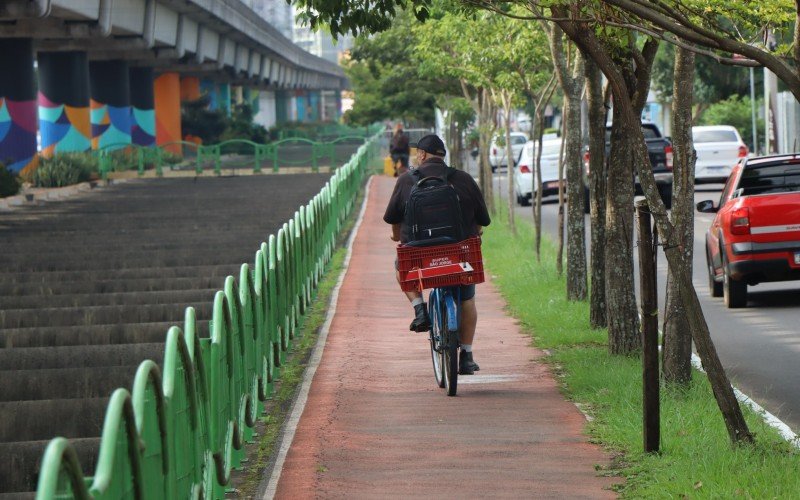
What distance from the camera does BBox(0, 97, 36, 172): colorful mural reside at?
3647 centimetres

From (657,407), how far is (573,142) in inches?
315

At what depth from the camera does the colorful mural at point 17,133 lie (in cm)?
3647

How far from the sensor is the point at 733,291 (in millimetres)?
15891

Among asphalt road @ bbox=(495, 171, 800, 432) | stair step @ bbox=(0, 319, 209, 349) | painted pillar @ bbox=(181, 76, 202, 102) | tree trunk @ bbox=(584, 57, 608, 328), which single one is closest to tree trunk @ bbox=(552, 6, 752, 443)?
asphalt road @ bbox=(495, 171, 800, 432)

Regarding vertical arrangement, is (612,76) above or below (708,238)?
above

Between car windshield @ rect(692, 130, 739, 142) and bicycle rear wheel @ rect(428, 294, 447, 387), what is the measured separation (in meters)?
27.2

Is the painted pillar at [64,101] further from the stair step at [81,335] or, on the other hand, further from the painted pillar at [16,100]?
the stair step at [81,335]

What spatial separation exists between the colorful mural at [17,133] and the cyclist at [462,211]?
26686 mm

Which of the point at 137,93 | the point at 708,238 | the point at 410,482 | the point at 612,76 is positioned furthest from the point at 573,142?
the point at 137,93

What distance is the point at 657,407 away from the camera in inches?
317

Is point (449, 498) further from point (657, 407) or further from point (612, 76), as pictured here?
point (612, 76)

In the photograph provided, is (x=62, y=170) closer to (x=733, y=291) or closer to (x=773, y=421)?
(x=733, y=291)

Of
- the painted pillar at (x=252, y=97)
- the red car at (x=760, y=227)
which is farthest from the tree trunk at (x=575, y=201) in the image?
the painted pillar at (x=252, y=97)

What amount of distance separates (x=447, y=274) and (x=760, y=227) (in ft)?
19.8
